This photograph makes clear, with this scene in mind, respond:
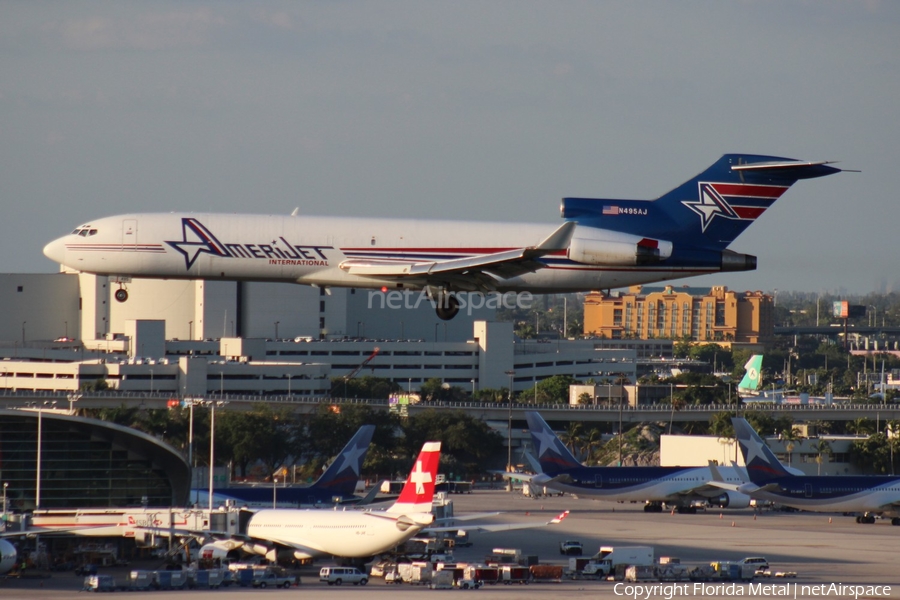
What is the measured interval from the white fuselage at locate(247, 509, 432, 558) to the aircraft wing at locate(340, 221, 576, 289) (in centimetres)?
1136

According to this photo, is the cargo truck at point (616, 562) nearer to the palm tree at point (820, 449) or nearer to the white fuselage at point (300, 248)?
the white fuselage at point (300, 248)

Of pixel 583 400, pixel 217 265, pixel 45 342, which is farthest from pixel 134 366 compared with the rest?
pixel 217 265

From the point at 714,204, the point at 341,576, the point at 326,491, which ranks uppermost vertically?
the point at 714,204

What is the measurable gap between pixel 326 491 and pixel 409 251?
21.4 meters

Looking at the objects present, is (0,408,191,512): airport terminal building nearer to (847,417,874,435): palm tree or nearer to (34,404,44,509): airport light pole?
(34,404,44,509): airport light pole

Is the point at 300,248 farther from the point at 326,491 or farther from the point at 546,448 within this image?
the point at 546,448

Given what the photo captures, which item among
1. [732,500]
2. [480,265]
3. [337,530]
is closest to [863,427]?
[732,500]

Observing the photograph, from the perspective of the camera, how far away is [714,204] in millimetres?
55375

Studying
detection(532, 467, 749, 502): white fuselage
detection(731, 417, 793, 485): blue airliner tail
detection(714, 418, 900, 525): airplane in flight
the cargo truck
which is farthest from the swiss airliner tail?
detection(532, 467, 749, 502): white fuselage

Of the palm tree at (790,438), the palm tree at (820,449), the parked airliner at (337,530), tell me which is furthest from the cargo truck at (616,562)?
the palm tree at (820,449)

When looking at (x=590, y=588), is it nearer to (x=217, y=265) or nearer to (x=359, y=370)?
(x=217, y=265)

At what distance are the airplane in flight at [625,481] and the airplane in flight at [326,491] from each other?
2171 cm

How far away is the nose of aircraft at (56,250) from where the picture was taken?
176 feet

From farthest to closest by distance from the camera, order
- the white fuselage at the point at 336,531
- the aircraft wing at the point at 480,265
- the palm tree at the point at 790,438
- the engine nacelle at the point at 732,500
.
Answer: the palm tree at the point at 790,438 → the engine nacelle at the point at 732,500 → the white fuselage at the point at 336,531 → the aircraft wing at the point at 480,265
